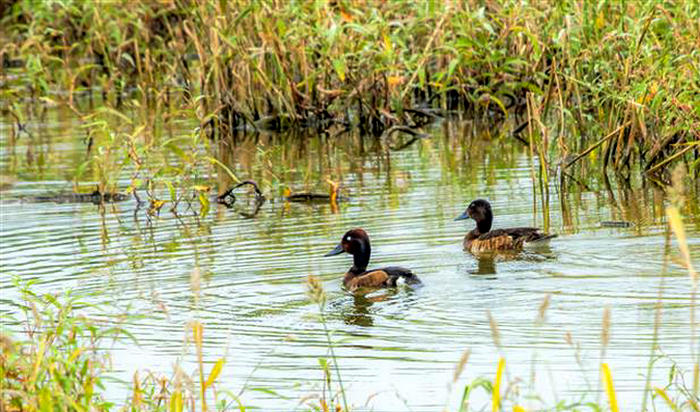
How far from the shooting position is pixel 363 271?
941cm

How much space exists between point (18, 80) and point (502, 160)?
9.52 meters

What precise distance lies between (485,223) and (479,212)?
10 cm

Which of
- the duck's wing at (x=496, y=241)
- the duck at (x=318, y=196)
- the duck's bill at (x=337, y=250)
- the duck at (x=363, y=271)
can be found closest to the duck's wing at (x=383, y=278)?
the duck at (x=363, y=271)

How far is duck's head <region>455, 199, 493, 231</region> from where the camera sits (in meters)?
10.7

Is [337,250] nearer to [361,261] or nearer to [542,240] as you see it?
[361,261]

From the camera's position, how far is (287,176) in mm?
13789

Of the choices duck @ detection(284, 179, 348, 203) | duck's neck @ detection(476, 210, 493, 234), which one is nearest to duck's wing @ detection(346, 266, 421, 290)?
duck's neck @ detection(476, 210, 493, 234)

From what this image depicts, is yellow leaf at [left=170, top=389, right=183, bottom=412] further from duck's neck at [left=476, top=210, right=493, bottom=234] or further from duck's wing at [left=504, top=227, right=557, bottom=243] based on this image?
duck's neck at [left=476, top=210, right=493, bottom=234]

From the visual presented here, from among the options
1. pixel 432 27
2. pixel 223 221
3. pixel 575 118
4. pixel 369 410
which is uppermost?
pixel 432 27

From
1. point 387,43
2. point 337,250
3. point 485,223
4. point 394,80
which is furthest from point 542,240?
point 394,80

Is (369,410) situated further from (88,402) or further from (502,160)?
(502,160)

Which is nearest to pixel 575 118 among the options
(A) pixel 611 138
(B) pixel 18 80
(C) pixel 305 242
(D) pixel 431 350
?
(A) pixel 611 138

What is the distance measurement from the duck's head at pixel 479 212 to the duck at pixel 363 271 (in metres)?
1.23

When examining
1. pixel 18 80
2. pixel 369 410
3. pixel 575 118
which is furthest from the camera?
pixel 18 80
